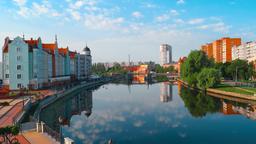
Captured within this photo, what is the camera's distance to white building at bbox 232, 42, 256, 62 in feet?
403

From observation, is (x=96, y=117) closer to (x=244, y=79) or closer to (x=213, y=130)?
(x=213, y=130)

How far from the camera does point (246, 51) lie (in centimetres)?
13162

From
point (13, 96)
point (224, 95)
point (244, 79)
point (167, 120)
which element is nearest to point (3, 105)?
point (13, 96)

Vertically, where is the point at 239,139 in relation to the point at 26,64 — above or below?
below

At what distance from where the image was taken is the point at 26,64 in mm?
57219

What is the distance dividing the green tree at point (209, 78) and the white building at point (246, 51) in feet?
204

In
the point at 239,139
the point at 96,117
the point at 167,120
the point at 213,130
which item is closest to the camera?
the point at 239,139

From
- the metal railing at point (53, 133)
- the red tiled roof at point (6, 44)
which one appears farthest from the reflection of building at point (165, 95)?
the red tiled roof at point (6, 44)

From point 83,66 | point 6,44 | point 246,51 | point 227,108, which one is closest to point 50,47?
point 6,44

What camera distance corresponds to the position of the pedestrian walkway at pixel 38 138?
60.0 feet

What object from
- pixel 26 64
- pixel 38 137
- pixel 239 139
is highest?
pixel 26 64

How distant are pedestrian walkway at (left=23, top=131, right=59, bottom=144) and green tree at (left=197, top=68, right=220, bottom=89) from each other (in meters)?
51.7

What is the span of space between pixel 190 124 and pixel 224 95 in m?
28.2

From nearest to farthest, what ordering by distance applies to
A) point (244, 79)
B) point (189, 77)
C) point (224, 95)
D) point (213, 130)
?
point (213, 130), point (224, 95), point (189, 77), point (244, 79)
